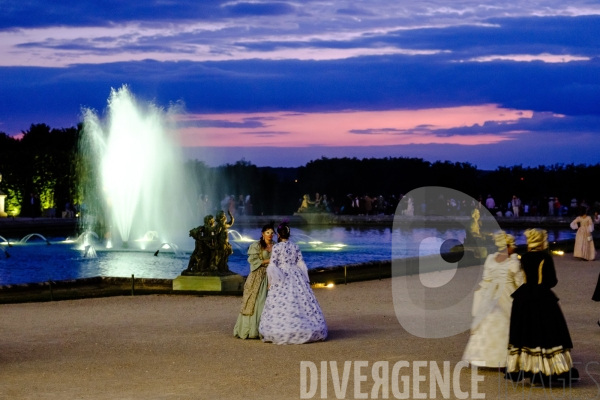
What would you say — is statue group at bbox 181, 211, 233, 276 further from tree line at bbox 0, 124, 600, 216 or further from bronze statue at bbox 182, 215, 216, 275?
tree line at bbox 0, 124, 600, 216

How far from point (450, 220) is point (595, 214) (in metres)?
6.58

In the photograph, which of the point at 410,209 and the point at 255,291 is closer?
the point at 255,291

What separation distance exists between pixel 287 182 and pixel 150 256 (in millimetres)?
56346

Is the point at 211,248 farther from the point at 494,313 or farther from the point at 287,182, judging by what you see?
the point at 287,182

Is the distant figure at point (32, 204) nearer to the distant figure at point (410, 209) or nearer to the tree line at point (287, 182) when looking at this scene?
the tree line at point (287, 182)

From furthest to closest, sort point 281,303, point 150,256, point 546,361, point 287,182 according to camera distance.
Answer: point 287,182 < point 150,256 < point 281,303 < point 546,361

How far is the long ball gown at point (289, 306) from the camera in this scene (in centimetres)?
1077

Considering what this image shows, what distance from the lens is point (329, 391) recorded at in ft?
27.0

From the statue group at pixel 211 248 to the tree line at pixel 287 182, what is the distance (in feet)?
104

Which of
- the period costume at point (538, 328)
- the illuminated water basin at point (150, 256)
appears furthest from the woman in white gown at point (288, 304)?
the illuminated water basin at point (150, 256)

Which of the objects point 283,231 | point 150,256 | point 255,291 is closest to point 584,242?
point 150,256

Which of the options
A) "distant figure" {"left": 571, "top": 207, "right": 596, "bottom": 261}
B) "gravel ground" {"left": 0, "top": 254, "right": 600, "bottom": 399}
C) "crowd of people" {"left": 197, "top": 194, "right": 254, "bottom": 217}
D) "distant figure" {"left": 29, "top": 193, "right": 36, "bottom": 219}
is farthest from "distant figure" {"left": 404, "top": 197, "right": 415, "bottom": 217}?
"gravel ground" {"left": 0, "top": 254, "right": 600, "bottom": 399}

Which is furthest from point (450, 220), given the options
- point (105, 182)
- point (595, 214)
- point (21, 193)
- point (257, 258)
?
point (257, 258)

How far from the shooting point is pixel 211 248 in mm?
15617
